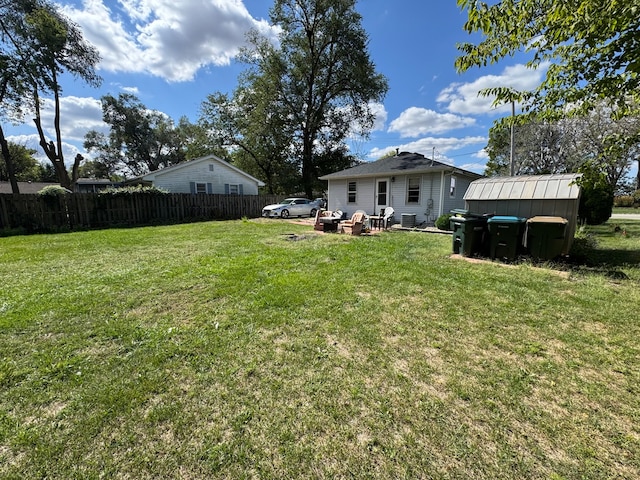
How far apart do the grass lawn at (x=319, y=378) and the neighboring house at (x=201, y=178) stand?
576 inches

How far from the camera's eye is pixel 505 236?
19.1 feet

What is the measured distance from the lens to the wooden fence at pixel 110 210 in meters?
10.9

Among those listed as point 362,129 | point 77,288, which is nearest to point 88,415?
point 77,288

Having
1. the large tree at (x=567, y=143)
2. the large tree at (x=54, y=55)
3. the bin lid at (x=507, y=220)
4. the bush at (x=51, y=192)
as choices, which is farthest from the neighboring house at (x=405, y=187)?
the large tree at (x=54, y=55)

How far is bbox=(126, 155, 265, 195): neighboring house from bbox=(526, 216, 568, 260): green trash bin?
1864 cm

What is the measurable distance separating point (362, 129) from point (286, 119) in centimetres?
755

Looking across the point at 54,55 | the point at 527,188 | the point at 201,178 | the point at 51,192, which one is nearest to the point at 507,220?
the point at 527,188

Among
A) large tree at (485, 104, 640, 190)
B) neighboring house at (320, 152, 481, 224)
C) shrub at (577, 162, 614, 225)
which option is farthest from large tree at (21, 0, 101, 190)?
large tree at (485, 104, 640, 190)

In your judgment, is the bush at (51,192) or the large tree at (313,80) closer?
the bush at (51,192)

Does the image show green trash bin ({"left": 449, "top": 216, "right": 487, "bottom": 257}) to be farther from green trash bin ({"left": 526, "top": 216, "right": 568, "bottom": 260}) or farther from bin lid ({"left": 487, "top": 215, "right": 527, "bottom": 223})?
green trash bin ({"left": 526, "top": 216, "right": 568, "bottom": 260})

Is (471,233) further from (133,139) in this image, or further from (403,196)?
(133,139)

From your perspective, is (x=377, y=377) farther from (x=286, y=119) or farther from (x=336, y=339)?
(x=286, y=119)

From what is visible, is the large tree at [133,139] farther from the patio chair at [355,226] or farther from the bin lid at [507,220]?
the bin lid at [507,220]

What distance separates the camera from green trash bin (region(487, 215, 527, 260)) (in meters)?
5.73
